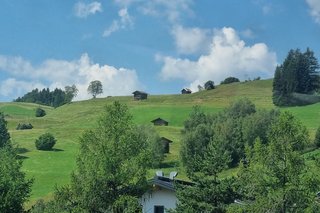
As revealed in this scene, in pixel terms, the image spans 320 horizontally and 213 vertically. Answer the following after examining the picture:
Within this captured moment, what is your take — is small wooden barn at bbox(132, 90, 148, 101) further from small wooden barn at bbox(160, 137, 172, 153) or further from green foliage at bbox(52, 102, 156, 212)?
green foliage at bbox(52, 102, 156, 212)

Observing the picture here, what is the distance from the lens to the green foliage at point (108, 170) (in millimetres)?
29859

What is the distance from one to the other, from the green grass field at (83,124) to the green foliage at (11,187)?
36.6ft

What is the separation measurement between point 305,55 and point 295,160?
472ft

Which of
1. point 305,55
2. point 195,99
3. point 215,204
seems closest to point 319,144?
point 215,204

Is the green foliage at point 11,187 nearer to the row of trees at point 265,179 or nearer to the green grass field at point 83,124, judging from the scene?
the row of trees at point 265,179

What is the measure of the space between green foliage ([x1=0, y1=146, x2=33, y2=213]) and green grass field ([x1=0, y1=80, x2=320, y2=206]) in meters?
11.1

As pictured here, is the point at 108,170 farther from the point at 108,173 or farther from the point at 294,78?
the point at 294,78

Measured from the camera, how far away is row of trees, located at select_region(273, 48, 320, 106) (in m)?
149

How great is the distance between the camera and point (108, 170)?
3011 centimetres

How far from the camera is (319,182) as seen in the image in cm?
2425

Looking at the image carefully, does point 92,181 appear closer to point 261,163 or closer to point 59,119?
point 261,163

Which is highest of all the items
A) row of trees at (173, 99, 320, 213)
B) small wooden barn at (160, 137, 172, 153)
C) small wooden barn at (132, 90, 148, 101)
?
small wooden barn at (132, 90, 148, 101)

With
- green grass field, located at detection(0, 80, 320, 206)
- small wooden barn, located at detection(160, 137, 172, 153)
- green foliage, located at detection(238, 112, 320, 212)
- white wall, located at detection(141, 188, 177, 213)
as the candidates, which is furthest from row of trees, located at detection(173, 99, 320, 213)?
small wooden barn, located at detection(160, 137, 172, 153)

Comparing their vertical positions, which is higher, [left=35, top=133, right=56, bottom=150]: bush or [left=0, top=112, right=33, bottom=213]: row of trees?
[left=0, top=112, right=33, bottom=213]: row of trees
